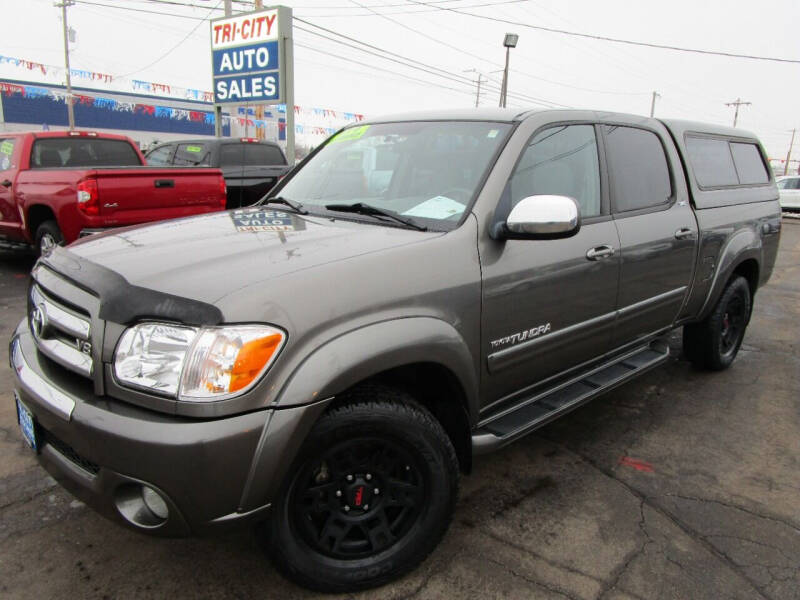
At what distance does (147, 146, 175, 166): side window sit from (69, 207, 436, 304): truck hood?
849 cm

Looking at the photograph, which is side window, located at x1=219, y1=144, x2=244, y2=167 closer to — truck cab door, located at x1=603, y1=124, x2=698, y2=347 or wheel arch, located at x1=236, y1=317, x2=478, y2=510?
truck cab door, located at x1=603, y1=124, x2=698, y2=347

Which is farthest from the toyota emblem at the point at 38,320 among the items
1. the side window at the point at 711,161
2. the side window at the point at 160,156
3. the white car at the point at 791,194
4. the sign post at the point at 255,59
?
the white car at the point at 791,194

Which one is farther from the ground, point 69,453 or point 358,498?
point 69,453

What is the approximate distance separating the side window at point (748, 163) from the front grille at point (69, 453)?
456 cm

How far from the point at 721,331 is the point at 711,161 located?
126 centimetres

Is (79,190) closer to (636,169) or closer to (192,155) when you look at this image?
(192,155)

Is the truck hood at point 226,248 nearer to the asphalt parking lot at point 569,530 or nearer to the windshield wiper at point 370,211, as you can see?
the windshield wiper at point 370,211

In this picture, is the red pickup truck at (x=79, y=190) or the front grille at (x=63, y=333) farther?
the red pickup truck at (x=79, y=190)


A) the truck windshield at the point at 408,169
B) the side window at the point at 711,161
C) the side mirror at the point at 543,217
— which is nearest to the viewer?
the side mirror at the point at 543,217

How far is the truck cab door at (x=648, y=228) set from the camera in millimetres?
3184

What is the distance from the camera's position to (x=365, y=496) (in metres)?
2.12

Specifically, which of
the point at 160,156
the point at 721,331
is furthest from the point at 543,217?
the point at 160,156

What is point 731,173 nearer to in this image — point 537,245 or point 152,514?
point 537,245

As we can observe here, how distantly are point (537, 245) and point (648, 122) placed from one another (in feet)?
5.28
